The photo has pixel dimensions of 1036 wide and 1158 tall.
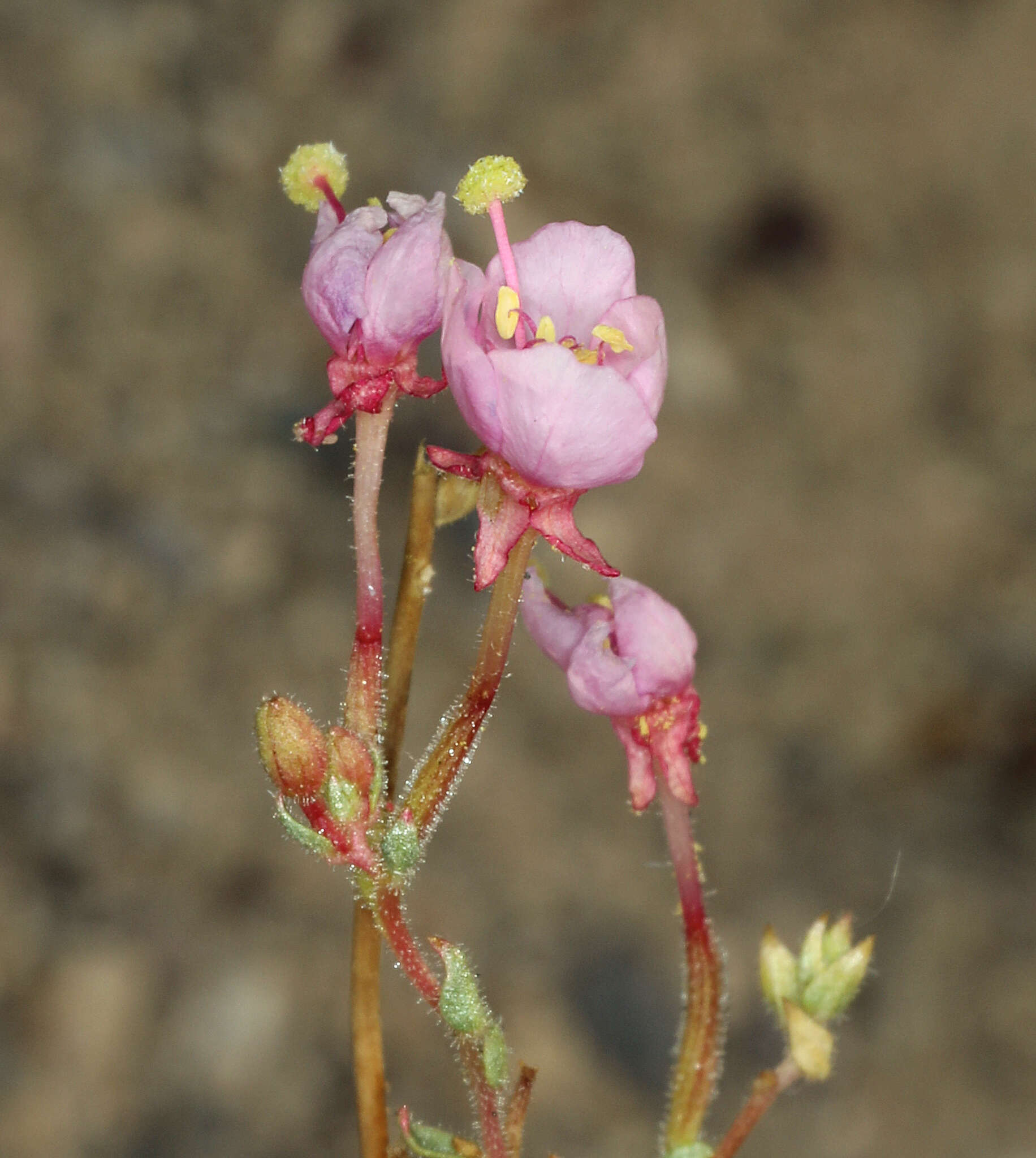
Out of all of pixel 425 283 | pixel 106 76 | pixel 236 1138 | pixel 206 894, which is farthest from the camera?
pixel 106 76

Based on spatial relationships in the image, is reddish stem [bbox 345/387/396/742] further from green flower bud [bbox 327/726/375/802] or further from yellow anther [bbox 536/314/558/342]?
yellow anther [bbox 536/314/558/342]

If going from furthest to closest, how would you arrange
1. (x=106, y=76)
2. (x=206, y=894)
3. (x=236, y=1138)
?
(x=106, y=76), (x=206, y=894), (x=236, y=1138)

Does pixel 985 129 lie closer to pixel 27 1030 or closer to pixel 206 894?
pixel 206 894

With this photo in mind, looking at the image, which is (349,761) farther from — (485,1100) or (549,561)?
(549,561)

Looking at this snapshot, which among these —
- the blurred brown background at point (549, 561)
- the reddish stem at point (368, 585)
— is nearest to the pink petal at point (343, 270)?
the reddish stem at point (368, 585)

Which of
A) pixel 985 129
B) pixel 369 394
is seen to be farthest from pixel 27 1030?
pixel 985 129

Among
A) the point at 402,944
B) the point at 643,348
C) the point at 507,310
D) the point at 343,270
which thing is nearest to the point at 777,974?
the point at 402,944

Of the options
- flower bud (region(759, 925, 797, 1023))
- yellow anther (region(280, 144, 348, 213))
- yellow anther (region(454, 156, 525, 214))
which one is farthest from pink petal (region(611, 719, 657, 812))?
yellow anther (region(280, 144, 348, 213))
